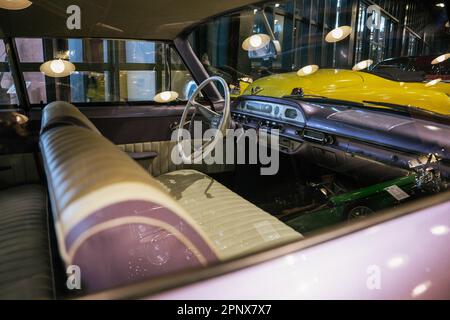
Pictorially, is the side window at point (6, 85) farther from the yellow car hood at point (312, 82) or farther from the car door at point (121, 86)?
the yellow car hood at point (312, 82)

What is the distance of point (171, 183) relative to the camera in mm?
2275

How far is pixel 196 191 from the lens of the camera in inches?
83.4

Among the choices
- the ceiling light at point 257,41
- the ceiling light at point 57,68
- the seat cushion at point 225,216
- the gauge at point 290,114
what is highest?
the ceiling light at point 257,41

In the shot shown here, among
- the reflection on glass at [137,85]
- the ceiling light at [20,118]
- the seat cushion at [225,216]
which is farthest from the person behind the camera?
the reflection on glass at [137,85]

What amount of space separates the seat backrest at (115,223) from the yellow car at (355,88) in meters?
2.50

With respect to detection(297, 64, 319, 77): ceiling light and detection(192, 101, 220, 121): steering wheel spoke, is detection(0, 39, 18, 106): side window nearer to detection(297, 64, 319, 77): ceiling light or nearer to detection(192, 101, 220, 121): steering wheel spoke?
detection(192, 101, 220, 121): steering wheel spoke

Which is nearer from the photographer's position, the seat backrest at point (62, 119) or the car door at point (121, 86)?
the seat backrest at point (62, 119)

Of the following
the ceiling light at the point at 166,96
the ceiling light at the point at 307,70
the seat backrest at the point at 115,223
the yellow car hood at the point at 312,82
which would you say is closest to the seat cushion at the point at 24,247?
the seat backrest at the point at 115,223

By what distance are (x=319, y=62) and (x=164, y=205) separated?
12.2 feet

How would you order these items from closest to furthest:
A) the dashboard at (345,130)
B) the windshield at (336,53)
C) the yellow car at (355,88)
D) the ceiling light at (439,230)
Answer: the ceiling light at (439,230) < the dashboard at (345,130) < the windshield at (336,53) < the yellow car at (355,88)

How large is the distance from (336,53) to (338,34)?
7.7 inches

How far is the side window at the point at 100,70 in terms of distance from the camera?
8.77 feet

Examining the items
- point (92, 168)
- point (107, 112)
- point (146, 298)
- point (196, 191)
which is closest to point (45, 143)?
point (92, 168)

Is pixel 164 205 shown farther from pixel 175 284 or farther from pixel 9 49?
pixel 9 49
